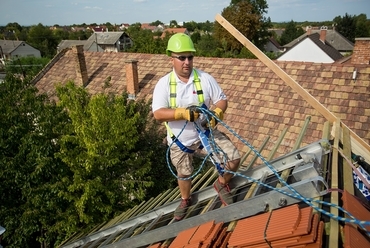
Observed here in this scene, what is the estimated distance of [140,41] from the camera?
35.5 metres

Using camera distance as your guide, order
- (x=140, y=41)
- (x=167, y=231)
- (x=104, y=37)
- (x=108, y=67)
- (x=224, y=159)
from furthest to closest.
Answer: (x=104, y=37), (x=140, y=41), (x=108, y=67), (x=167, y=231), (x=224, y=159)

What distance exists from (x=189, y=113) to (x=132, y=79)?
7747 millimetres

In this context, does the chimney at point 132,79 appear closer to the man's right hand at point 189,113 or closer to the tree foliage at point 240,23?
the man's right hand at point 189,113

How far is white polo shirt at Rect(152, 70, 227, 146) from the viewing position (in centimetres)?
300

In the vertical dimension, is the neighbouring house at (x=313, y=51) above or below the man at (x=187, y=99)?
above

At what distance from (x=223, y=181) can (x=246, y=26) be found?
43.3 meters

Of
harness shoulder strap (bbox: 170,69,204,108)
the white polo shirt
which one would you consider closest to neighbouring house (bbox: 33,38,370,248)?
the white polo shirt

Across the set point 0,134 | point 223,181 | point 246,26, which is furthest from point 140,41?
point 223,181

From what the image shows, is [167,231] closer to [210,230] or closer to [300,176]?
[210,230]

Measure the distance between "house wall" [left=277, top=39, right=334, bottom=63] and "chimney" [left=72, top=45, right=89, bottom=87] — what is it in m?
25.0

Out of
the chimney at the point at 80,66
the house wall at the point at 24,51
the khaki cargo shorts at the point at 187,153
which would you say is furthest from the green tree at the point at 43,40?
the khaki cargo shorts at the point at 187,153

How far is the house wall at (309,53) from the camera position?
93.9 feet

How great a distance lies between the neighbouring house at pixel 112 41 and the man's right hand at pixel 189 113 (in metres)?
62.3

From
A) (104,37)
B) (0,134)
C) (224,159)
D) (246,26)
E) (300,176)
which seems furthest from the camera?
(104,37)
